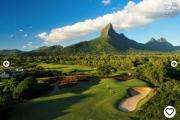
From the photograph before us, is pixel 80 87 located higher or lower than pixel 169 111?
lower

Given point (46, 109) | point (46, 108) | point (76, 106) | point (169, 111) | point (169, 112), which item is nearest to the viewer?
point (169, 112)

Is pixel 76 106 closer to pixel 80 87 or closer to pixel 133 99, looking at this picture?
pixel 133 99

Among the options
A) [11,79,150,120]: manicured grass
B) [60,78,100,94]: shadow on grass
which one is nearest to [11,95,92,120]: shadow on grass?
[11,79,150,120]: manicured grass

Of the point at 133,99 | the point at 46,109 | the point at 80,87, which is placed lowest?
the point at 133,99

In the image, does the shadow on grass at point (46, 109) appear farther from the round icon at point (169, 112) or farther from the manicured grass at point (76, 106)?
the round icon at point (169, 112)

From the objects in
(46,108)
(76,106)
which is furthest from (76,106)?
(46,108)

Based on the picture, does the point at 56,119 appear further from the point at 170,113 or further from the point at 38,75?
the point at 38,75

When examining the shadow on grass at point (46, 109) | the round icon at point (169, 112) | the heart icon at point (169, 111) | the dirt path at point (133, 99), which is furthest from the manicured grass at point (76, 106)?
the round icon at point (169, 112)

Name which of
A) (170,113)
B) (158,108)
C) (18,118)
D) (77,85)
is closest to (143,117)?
(158,108)

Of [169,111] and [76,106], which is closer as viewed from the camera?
[169,111]
